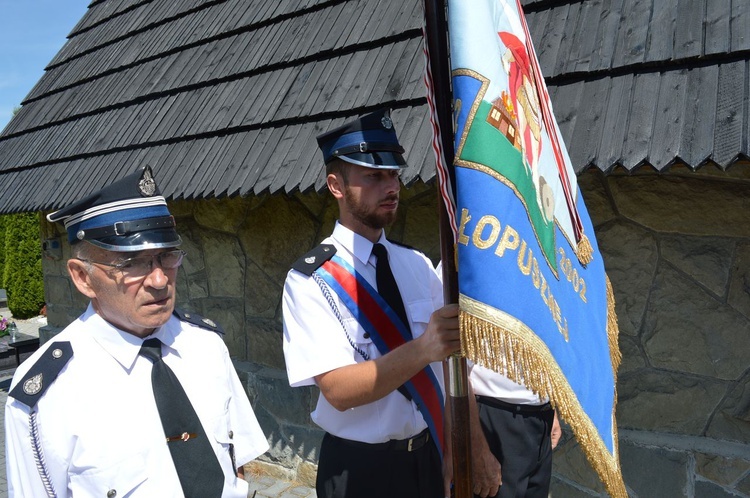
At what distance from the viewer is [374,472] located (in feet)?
7.04

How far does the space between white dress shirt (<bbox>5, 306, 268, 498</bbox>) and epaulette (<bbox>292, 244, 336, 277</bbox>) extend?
1.45 ft

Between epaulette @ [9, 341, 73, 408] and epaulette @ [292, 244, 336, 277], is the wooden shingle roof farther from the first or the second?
epaulette @ [9, 341, 73, 408]

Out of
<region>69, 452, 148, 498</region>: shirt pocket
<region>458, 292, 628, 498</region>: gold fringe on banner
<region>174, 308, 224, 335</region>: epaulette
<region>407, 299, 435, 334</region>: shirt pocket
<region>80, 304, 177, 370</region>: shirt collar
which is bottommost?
<region>69, 452, 148, 498</region>: shirt pocket

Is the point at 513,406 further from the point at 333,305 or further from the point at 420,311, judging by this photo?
the point at 333,305

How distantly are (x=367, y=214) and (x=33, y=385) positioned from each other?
1.09 metres

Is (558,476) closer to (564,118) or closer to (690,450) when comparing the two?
(690,450)

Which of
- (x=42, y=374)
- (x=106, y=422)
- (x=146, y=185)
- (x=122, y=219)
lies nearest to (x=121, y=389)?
(x=106, y=422)

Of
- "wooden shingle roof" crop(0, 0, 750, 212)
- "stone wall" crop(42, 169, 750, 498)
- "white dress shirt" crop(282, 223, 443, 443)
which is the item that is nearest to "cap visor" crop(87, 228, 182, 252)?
"white dress shirt" crop(282, 223, 443, 443)

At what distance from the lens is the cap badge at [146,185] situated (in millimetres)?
1917

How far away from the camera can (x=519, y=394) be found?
2.45 metres

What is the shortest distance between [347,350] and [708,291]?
1775mm

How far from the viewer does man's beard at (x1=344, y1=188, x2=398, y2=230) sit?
2.17 metres

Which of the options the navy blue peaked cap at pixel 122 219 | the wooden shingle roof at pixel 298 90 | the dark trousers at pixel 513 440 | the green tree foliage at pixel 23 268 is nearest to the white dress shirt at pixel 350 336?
the dark trousers at pixel 513 440

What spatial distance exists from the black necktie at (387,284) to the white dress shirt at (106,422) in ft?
2.08
